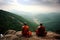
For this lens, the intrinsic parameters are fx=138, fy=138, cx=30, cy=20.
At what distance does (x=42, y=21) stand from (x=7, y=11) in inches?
28.2

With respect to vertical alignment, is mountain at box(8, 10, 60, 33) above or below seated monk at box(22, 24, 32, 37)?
above

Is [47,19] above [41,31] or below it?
above

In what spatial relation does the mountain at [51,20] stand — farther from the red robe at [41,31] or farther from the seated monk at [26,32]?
the seated monk at [26,32]

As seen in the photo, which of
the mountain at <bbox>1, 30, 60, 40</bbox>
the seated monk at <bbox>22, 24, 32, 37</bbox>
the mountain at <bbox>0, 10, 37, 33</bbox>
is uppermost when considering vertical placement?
the mountain at <bbox>0, 10, 37, 33</bbox>

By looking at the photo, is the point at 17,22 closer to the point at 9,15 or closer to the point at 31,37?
the point at 9,15

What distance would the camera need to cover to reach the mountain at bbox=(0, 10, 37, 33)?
267 cm

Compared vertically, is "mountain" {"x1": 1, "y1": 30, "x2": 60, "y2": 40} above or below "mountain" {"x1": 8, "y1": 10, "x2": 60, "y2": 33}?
below

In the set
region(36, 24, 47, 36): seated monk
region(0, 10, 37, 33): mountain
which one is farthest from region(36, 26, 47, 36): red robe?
region(0, 10, 37, 33): mountain

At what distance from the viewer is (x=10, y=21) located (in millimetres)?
2709

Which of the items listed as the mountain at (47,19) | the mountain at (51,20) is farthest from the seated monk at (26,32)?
the mountain at (51,20)

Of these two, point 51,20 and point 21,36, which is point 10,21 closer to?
point 21,36

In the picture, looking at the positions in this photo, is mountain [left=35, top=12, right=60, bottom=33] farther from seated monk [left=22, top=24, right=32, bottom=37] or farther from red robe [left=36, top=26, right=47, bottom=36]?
seated monk [left=22, top=24, right=32, bottom=37]

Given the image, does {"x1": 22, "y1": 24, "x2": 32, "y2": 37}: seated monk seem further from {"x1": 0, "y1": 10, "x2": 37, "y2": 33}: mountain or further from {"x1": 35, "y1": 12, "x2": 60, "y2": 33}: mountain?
{"x1": 35, "y1": 12, "x2": 60, "y2": 33}: mountain

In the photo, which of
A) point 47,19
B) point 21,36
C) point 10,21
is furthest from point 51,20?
point 10,21
